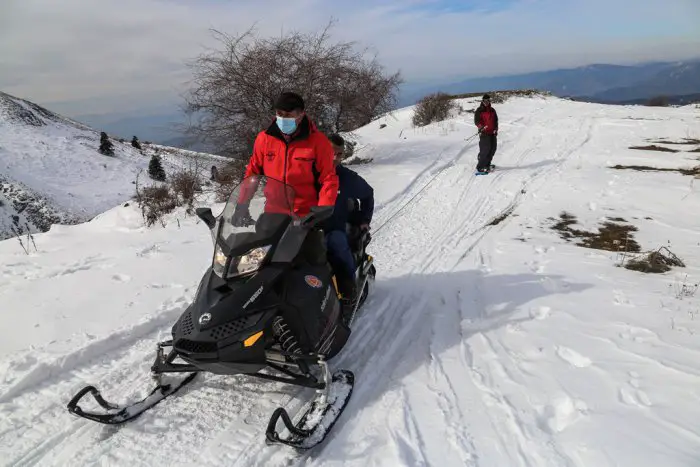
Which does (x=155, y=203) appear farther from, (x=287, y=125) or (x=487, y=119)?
(x=487, y=119)

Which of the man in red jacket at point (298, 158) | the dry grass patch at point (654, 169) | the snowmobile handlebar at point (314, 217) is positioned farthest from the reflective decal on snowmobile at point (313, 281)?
the dry grass patch at point (654, 169)

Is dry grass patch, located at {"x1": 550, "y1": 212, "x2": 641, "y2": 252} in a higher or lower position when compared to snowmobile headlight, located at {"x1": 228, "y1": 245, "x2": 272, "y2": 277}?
lower

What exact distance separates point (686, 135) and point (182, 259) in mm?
15867

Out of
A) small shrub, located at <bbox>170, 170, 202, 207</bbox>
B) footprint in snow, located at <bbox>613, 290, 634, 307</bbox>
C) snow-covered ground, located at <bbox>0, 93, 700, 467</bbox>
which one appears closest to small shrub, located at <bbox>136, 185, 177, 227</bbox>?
small shrub, located at <bbox>170, 170, 202, 207</bbox>

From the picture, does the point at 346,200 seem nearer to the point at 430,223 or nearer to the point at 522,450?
the point at 522,450

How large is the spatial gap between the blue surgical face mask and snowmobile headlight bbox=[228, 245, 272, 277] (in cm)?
124

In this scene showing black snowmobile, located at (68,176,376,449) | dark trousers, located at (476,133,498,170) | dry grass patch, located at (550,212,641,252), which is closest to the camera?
black snowmobile, located at (68,176,376,449)

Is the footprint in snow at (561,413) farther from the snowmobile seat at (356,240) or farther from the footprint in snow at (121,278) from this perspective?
the footprint in snow at (121,278)

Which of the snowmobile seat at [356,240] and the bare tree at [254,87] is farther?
the bare tree at [254,87]

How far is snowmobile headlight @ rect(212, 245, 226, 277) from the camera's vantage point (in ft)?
10.4

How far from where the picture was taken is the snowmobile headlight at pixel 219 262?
3168 millimetres

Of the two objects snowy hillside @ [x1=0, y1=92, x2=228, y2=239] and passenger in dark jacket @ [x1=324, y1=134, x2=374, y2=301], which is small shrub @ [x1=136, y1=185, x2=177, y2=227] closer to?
passenger in dark jacket @ [x1=324, y1=134, x2=374, y2=301]

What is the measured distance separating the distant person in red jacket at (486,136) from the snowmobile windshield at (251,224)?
29.6 feet

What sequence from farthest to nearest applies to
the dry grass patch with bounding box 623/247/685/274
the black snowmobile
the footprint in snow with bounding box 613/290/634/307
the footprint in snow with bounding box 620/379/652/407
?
the dry grass patch with bounding box 623/247/685/274 < the footprint in snow with bounding box 613/290/634/307 < the footprint in snow with bounding box 620/379/652/407 < the black snowmobile
